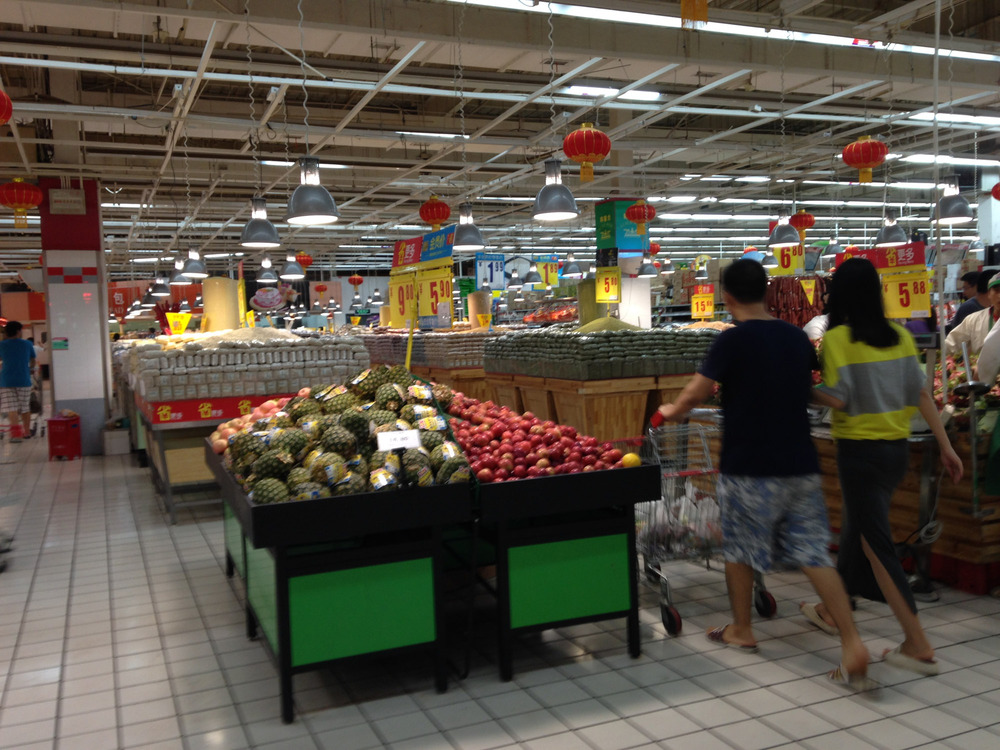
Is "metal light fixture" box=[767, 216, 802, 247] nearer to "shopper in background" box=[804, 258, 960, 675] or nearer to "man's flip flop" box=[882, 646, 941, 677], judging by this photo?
"shopper in background" box=[804, 258, 960, 675]

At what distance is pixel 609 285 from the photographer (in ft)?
40.6

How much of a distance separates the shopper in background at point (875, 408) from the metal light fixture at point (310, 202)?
391 cm

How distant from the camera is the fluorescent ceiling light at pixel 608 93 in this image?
34.3ft

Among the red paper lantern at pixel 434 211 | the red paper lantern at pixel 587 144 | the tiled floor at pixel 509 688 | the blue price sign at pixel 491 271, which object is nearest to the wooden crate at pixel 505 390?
the red paper lantern at pixel 587 144

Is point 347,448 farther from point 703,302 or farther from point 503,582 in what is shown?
point 703,302

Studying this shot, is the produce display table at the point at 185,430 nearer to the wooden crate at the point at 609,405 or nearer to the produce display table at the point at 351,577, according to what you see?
the wooden crate at the point at 609,405

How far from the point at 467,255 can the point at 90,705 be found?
28.2 metres

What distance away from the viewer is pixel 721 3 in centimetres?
1039

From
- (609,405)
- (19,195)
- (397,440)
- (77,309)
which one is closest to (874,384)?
(397,440)

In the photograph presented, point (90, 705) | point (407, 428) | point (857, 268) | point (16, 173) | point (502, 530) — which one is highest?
point (16, 173)

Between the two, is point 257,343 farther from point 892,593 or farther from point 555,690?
point 892,593

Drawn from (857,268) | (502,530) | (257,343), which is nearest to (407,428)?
(502,530)

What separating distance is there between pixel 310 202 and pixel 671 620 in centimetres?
401

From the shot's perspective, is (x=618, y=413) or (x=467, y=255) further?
(x=467, y=255)
